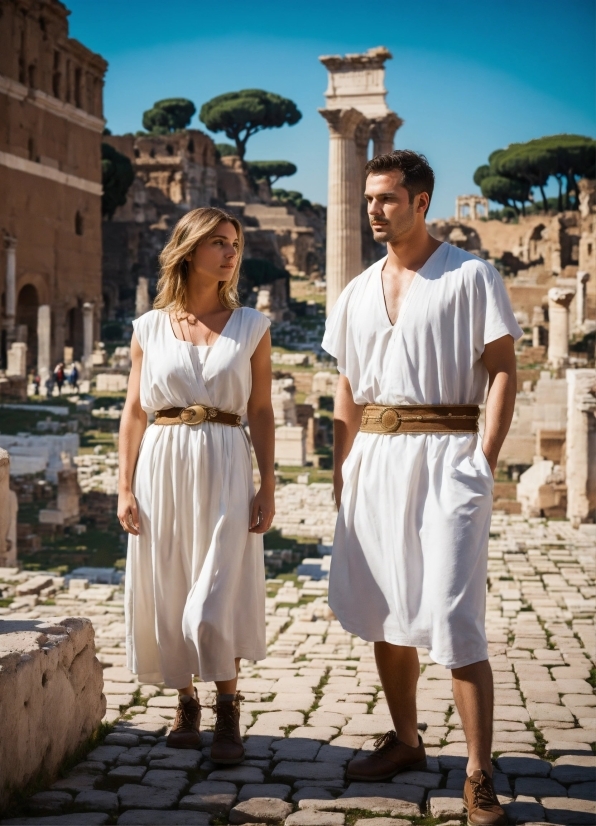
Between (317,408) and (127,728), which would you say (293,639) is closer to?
(127,728)

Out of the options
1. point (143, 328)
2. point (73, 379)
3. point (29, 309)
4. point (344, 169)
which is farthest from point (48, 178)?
point (143, 328)

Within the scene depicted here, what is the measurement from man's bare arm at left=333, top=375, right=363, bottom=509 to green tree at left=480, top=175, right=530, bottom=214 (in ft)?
221

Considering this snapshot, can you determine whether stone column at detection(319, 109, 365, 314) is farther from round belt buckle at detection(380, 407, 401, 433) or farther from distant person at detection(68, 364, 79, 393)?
round belt buckle at detection(380, 407, 401, 433)

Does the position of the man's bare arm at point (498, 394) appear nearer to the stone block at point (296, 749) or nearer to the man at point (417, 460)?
the man at point (417, 460)

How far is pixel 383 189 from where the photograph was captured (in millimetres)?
3705

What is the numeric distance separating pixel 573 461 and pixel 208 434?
991 centimetres

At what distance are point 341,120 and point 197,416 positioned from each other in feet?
88.1

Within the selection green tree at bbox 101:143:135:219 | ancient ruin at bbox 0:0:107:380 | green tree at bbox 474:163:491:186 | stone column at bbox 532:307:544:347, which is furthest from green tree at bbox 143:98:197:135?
stone column at bbox 532:307:544:347

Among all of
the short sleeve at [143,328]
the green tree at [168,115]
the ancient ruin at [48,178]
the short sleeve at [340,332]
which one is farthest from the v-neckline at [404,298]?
the green tree at [168,115]

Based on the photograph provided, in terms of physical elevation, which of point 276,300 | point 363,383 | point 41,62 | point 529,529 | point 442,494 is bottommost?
point 529,529

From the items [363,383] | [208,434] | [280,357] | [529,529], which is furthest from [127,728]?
[280,357]

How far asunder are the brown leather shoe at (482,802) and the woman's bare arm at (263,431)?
1.08m

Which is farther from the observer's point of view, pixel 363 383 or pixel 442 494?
pixel 363 383

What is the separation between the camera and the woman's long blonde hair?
4.00 metres
